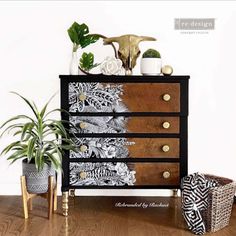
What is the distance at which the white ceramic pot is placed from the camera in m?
3.19

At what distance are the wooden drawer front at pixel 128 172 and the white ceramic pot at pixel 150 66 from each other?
27.1 inches

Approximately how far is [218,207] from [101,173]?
0.90 meters

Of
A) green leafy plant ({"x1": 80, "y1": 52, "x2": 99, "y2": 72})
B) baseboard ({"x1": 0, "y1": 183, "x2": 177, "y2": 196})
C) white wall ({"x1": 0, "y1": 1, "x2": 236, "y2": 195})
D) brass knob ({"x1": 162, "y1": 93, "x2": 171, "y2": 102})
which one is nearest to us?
brass knob ({"x1": 162, "y1": 93, "x2": 171, "y2": 102})

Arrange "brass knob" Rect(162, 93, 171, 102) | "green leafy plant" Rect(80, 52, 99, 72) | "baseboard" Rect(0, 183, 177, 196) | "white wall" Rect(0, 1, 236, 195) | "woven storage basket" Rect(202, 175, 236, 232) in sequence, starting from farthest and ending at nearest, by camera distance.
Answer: "baseboard" Rect(0, 183, 177, 196), "white wall" Rect(0, 1, 236, 195), "green leafy plant" Rect(80, 52, 99, 72), "brass knob" Rect(162, 93, 171, 102), "woven storage basket" Rect(202, 175, 236, 232)

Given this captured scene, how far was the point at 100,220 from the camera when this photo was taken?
312 cm

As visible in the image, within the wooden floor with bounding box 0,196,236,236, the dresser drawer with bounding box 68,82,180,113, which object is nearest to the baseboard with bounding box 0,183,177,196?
the wooden floor with bounding box 0,196,236,236

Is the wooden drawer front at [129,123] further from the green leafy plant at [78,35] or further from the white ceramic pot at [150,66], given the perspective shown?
the green leafy plant at [78,35]

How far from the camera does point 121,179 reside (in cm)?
321

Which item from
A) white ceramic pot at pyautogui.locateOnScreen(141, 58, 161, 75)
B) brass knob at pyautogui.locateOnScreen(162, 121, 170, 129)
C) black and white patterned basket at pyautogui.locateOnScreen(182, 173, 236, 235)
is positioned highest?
white ceramic pot at pyautogui.locateOnScreen(141, 58, 161, 75)

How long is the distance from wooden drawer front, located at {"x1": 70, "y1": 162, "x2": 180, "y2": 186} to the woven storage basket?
0.42 meters

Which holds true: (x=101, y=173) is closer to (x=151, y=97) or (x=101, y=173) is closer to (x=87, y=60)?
(x=151, y=97)

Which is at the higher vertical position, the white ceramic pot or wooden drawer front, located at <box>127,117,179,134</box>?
the white ceramic pot

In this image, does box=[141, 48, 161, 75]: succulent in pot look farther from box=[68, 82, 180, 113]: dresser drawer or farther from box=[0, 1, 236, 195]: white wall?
box=[0, 1, 236, 195]: white wall

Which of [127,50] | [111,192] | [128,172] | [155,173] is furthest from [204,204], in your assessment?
[127,50]
